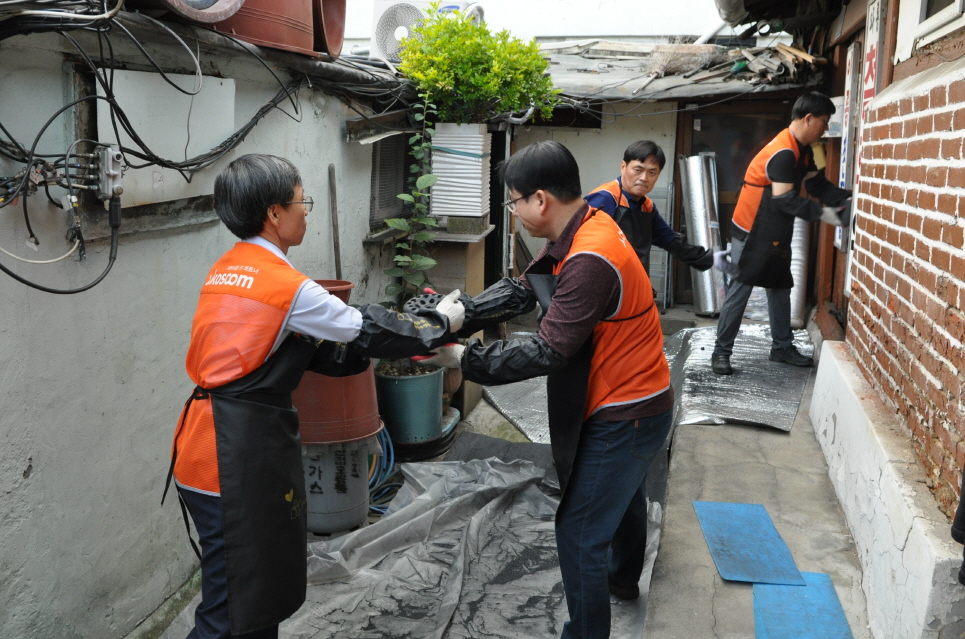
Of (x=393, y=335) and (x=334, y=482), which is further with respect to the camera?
(x=334, y=482)

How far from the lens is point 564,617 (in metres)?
3.75

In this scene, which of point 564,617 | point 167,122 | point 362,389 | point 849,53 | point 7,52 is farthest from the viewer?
point 849,53

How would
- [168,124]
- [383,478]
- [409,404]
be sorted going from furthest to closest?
[409,404] → [383,478] → [168,124]

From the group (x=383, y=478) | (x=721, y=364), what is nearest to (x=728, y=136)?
(x=721, y=364)

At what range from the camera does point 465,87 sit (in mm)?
6234

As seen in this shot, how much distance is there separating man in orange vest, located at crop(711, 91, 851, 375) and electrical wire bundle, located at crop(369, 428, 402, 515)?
8.49ft

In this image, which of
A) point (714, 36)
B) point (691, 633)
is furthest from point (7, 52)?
point (714, 36)

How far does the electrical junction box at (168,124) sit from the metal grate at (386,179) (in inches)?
102

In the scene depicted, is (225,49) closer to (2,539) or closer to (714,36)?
(2,539)

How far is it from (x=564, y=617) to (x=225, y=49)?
10.4 ft

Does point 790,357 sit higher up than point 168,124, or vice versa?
point 168,124

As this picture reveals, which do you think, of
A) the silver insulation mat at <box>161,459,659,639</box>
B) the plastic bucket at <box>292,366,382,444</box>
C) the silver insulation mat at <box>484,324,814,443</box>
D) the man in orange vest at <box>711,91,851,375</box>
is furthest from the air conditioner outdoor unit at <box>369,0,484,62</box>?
the silver insulation mat at <box>161,459,659,639</box>

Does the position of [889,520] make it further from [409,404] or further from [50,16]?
[409,404]

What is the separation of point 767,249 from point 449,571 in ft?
10.8
